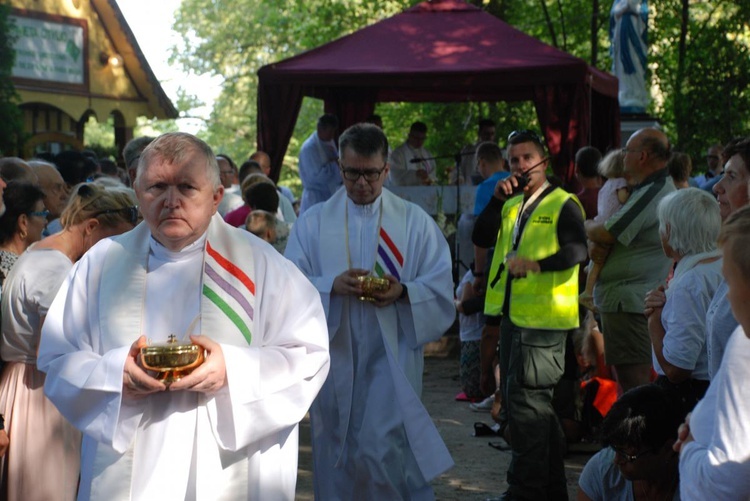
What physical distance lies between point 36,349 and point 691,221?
9.96 feet

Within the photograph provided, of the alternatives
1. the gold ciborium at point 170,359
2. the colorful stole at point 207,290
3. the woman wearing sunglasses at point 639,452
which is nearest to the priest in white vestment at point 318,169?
the woman wearing sunglasses at point 639,452

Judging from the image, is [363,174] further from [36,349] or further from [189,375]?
[189,375]

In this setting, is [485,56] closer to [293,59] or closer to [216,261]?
[293,59]

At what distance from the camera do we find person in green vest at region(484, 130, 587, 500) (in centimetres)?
660

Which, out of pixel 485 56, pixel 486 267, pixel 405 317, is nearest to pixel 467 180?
pixel 485 56

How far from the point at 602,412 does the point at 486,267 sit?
58.9 inches

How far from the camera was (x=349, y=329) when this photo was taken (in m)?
6.27

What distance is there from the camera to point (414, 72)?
14.1 m

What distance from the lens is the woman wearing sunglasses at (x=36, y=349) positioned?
17.0 ft

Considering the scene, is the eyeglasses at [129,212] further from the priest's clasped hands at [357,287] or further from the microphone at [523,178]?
the microphone at [523,178]

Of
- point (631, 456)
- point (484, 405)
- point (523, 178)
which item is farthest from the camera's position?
point (484, 405)

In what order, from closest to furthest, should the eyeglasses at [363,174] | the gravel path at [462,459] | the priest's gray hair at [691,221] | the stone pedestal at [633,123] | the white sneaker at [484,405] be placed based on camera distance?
the priest's gray hair at [691,221]
the eyeglasses at [363,174]
the gravel path at [462,459]
the white sneaker at [484,405]
the stone pedestal at [633,123]

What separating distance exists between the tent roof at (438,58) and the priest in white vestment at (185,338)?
10269mm

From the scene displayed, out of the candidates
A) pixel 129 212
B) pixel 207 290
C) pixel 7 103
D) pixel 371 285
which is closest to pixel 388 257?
pixel 371 285
